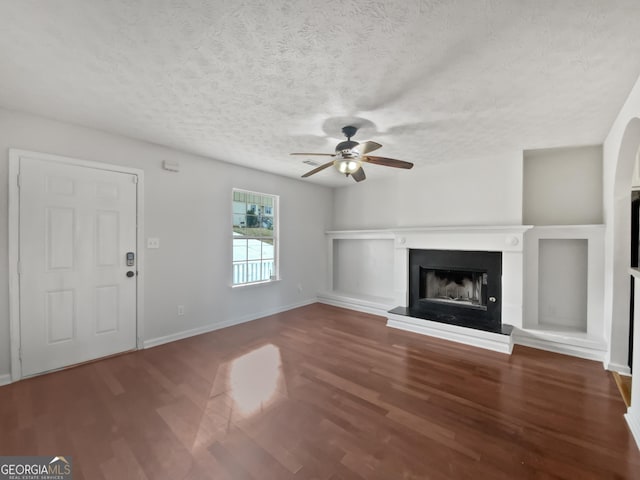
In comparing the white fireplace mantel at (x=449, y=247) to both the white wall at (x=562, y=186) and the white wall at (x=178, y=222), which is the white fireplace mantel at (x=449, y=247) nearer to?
the white wall at (x=562, y=186)

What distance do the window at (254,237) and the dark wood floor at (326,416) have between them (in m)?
1.52

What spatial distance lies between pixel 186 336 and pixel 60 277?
5.12 ft

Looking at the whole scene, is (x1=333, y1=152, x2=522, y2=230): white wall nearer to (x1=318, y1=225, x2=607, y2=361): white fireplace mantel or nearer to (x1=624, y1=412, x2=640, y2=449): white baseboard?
(x1=318, y1=225, x2=607, y2=361): white fireplace mantel

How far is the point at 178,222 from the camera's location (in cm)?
362

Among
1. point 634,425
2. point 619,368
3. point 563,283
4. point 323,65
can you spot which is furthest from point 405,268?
point 323,65

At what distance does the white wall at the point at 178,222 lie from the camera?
2.57 metres

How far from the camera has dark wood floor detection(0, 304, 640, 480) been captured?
1.61 m

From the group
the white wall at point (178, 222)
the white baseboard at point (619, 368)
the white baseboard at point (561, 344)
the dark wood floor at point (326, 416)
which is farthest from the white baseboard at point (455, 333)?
the white wall at point (178, 222)

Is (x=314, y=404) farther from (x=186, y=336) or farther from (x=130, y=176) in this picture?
(x=130, y=176)

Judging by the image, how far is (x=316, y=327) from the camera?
4.10m

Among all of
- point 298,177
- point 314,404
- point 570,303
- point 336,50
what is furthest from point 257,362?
point 570,303

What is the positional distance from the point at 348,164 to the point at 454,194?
2.24 metres

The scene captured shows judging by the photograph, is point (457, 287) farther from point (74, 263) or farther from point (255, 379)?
point (74, 263)

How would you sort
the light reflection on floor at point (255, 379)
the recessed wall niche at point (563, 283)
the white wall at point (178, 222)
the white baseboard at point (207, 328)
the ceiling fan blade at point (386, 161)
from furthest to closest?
the recessed wall niche at point (563, 283), the white baseboard at point (207, 328), the ceiling fan blade at point (386, 161), the white wall at point (178, 222), the light reflection on floor at point (255, 379)
